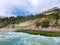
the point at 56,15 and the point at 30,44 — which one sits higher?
the point at 56,15

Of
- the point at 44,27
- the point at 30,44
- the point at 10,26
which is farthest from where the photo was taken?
the point at 10,26

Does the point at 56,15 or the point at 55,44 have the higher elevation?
the point at 56,15

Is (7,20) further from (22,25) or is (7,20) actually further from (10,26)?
(22,25)

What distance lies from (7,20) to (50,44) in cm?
5630

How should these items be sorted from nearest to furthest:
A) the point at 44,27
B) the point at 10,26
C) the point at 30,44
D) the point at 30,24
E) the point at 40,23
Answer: the point at 30,44 → the point at 44,27 → the point at 40,23 → the point at 30,24 → the point at 10,26

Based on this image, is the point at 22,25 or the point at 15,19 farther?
the point at 15,19

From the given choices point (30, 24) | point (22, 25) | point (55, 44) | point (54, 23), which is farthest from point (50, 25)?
point (55, 44)

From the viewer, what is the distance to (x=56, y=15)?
60.7 metres

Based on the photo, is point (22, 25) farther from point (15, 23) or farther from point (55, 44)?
point (55, 44)

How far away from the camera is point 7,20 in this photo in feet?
254

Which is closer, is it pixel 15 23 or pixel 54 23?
pixel 54 23

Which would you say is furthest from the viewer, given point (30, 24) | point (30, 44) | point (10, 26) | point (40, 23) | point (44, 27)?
point (10, 26)

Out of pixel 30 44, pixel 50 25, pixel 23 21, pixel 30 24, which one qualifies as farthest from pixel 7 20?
pixel 30 44

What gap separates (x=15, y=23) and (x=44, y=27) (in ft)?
62.5
